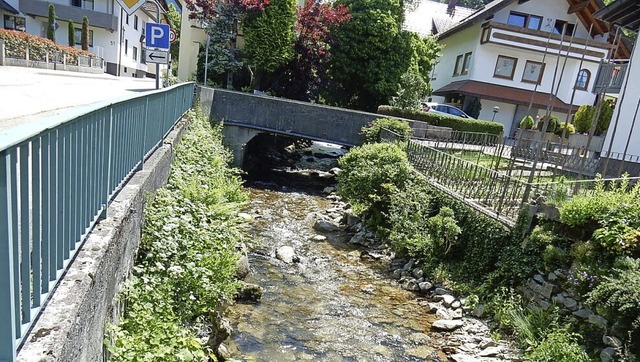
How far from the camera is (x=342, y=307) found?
8711 mm

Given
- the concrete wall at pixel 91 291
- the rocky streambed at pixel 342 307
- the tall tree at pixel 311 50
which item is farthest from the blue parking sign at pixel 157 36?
the tall tree at pixel 311 50

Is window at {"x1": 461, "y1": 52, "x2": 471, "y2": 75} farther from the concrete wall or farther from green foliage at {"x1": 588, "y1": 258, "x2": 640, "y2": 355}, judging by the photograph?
the concrete wall

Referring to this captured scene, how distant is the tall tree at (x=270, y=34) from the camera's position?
22359 mm

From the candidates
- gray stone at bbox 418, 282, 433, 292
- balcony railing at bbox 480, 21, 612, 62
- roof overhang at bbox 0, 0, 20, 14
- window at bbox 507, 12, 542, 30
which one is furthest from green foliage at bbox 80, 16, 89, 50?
gray stone at bbox 418, 282, 433, 292

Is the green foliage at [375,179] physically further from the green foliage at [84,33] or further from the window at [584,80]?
the green foliage at [84,33]

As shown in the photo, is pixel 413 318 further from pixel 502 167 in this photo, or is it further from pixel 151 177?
pixel 502 167

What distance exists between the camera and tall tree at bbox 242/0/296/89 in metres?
22.4

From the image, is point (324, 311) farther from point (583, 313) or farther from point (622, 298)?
point (622, 298)

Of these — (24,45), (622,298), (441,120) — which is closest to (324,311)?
(622,298)

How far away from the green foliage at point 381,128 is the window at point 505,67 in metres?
15.1

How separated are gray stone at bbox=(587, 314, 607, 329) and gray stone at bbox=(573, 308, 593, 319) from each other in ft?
0.37

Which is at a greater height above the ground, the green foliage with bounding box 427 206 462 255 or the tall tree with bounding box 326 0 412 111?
the tall tree with bounding box 326 0 412 111

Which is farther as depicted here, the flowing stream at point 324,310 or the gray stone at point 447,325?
the gray stone at point 447,325

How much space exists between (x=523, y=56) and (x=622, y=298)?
86.8ft
